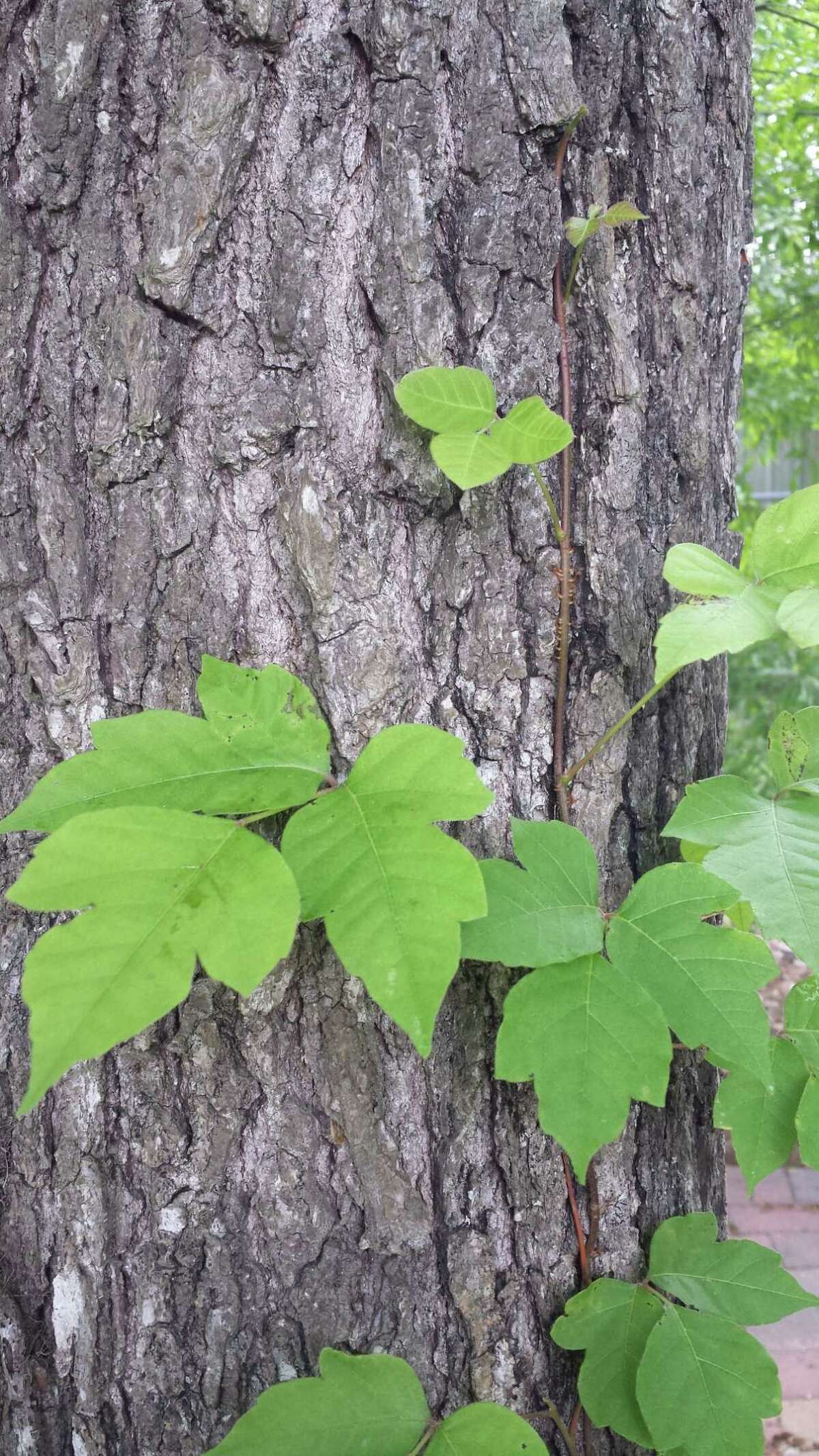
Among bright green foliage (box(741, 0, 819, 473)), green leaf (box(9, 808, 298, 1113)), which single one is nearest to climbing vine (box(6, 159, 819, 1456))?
green leaf (box(9, 808, 298, 1113))

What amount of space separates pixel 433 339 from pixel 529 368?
0.10 meters

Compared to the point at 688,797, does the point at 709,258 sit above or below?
above

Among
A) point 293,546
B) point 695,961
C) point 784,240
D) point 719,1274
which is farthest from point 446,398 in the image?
point 784,240

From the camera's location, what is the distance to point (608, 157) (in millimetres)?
945

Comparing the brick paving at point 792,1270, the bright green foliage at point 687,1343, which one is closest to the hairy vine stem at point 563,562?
Answer: the bright green foliage at point 687,1343

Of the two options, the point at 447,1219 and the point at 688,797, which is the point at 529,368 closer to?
the point at 688,797

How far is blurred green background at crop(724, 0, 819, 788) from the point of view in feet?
12.4

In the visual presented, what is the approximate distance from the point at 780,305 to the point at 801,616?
413cm

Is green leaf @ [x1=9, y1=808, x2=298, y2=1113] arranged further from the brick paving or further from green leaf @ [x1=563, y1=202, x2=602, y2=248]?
the brick paving

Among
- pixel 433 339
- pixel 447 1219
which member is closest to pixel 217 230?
pixel 433 339

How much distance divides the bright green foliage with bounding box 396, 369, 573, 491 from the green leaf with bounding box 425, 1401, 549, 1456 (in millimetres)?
794

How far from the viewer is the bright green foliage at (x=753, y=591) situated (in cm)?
82

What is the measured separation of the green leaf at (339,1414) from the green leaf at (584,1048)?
28 cm

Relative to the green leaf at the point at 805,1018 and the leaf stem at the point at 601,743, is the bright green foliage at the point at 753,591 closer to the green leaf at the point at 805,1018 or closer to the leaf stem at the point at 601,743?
the leaf stem at the point at 601,743
